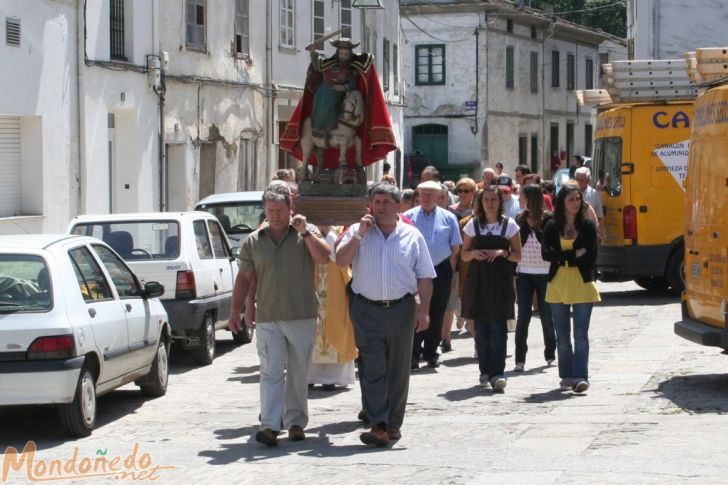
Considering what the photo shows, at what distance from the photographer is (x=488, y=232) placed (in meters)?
13.1

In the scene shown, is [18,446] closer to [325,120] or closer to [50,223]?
[325,120]

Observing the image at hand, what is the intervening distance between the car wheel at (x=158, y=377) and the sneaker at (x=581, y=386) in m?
3.73

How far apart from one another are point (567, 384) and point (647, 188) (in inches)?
335

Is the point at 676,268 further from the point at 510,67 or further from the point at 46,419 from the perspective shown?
the point at 510,67

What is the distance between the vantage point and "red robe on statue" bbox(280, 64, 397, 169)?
13.1 m

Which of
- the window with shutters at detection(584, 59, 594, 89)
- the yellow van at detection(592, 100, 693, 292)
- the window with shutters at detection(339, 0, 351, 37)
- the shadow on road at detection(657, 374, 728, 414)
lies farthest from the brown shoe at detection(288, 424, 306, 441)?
the window with shutters at detection(584, 59, 594, 89)

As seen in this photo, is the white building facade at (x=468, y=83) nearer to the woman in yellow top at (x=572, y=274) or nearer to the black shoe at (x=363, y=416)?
the woman in yellow top at (x=572, y=274)

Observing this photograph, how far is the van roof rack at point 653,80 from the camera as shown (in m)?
20.2

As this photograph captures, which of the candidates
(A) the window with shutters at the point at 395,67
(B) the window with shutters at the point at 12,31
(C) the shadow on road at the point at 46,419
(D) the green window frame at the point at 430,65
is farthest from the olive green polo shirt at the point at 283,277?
(D) the green window frame at the point at 430,65

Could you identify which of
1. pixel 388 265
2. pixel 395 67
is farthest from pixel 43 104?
pixel 395 67

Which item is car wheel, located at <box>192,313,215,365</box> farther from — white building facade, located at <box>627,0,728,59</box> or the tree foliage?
the tree foliage

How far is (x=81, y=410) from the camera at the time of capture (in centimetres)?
1069

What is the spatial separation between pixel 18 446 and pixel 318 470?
2523mm

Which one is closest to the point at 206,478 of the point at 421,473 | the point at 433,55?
the point at 421,473
